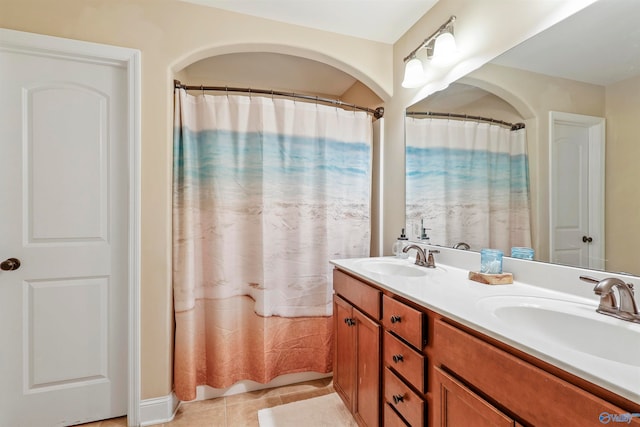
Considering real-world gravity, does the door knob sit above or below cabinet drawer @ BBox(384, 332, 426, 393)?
above

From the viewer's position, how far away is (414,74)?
177cm

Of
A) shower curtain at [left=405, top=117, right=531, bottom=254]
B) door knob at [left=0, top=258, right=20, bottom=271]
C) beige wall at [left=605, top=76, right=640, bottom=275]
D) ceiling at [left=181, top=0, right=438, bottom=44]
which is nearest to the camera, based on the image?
beige wall at [left=605, top=76, right=640, bottom=275]

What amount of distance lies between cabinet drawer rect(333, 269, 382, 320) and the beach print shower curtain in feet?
1.27

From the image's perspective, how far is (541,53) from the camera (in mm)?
1213

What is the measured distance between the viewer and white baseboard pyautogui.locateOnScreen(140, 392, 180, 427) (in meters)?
1.63

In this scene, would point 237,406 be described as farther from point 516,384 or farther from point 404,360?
point 516,384

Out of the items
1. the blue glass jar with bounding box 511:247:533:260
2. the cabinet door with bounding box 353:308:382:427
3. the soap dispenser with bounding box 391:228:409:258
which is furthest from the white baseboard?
the blue glass jar with bounding box 511:247:533:260

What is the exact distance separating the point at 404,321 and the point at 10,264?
200cm

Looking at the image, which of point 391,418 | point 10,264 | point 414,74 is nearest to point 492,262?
point 391,418

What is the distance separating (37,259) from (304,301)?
5.08 ft

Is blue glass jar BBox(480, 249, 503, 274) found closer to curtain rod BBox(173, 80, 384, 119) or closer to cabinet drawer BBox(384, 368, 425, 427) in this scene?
cabinet drawer BBox(384, 368, 425, 427)

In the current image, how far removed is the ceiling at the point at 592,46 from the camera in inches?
37.4

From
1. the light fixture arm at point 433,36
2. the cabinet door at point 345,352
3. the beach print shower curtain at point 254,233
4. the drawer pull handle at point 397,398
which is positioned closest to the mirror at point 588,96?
the light fixture arm at point 433,36

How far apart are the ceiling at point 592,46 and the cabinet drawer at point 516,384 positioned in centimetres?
103
